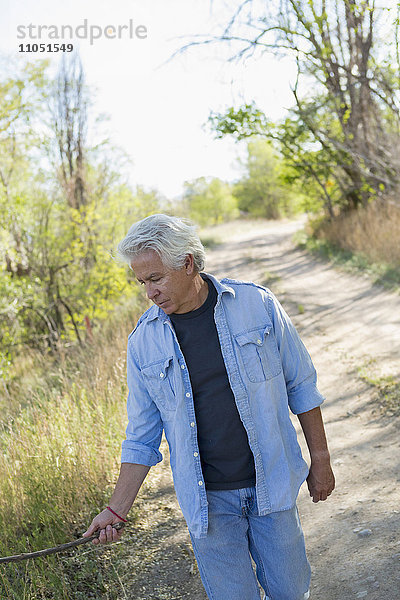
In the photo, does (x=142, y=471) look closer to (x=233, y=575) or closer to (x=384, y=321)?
(x=233, y=575)

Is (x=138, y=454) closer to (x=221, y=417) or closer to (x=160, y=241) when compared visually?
(x=221, y=417)

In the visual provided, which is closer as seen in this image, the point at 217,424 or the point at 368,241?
the point at 217,424

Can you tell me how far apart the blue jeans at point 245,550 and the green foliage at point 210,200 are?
165 feet

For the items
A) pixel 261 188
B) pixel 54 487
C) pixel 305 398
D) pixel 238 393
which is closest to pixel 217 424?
pixel 238 393

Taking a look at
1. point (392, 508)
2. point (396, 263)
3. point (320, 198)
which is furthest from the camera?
point (320, 198)

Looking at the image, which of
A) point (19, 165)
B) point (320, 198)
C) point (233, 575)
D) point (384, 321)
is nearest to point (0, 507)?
point (233, 575)

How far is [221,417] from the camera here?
233 cm

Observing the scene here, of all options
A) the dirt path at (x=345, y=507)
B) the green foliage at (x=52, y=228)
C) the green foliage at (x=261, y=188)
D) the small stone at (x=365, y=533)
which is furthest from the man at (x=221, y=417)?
the green foliage at (x=261, y=188)

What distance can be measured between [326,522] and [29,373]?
7.25 metres

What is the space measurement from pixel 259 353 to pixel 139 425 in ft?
1.90

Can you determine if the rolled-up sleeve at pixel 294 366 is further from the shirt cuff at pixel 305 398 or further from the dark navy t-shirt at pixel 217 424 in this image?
the dark navy t-shirt at pixel 217 424

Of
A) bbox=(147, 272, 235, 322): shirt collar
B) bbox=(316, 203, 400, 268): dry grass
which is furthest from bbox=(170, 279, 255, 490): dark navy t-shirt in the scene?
bbox=(316, 203, 400, 268): dry grass

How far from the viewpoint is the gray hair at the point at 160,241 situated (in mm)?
2271

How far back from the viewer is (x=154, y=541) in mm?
3902
